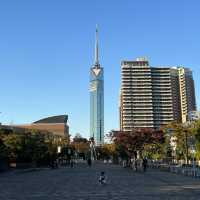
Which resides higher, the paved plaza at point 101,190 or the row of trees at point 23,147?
the row of trees at point 23,147

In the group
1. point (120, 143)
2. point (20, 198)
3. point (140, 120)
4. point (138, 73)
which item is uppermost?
point (138, 73)

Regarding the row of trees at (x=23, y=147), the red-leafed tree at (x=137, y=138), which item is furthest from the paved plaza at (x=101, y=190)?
the red-leafed tree at (x=137, y=138)

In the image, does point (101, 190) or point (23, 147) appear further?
point (23, 147)

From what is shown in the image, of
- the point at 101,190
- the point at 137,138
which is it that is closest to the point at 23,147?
the point at 137,138

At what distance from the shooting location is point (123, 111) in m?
193

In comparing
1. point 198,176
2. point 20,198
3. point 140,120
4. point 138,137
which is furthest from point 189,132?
point 140,120

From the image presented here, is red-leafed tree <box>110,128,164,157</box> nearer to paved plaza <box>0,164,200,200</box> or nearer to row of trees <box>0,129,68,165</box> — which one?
row of trees <box>0,129,68,165</box>

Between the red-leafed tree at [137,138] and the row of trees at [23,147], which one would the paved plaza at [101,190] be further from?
the red-leafed tree at [137,138]

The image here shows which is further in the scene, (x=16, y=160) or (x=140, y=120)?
(x=140, y=120)

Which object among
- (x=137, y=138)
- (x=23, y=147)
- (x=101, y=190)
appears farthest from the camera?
(x=137, y=138)

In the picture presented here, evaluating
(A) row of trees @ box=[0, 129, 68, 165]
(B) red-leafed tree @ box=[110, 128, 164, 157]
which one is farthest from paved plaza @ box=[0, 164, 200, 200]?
(B) red-leafed tree @ box=[110, 128, 164, 157]

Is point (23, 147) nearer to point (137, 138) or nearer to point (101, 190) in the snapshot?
point (137, 138)

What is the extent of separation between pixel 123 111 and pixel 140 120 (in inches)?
348

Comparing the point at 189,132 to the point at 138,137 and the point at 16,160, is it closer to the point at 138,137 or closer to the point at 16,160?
the point at 138,137
